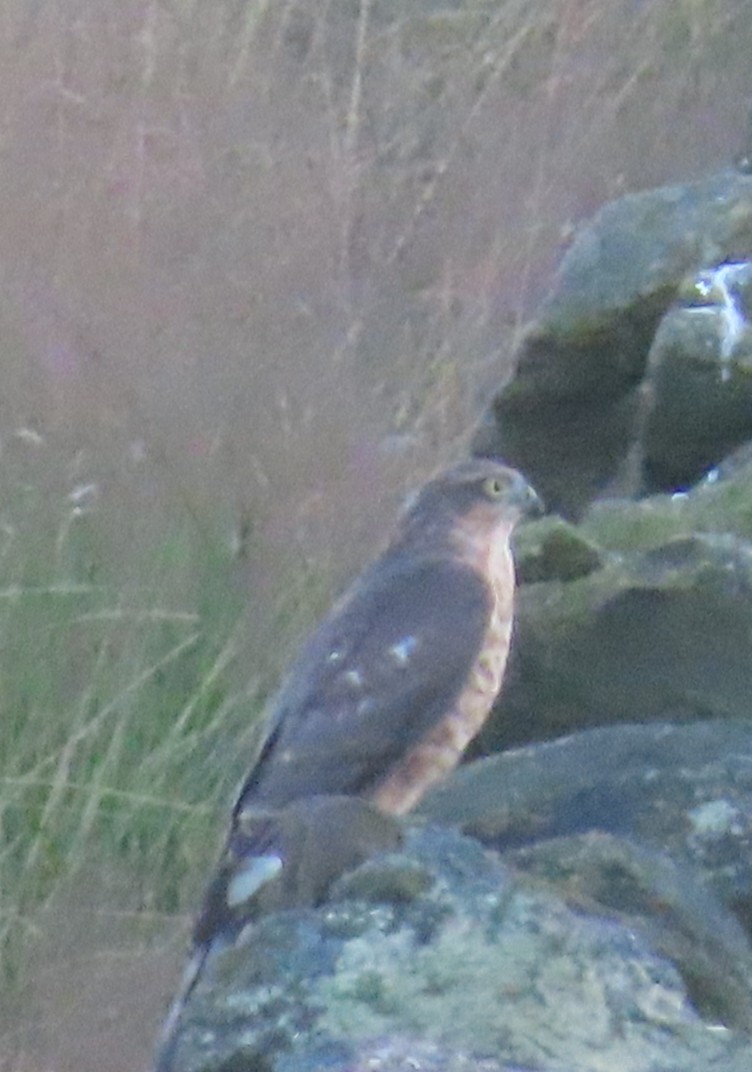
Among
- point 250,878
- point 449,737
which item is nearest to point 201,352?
point 449,737

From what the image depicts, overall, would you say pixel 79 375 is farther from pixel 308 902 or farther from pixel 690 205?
pixel 308 902

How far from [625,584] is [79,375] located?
4.42 feet

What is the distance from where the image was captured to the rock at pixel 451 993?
1.84 m

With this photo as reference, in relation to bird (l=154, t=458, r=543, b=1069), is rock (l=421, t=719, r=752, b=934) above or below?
above

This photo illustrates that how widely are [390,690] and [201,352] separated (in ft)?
4.35

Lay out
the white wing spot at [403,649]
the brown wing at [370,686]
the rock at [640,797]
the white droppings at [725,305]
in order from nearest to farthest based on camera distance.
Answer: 1. the rock at [640,797]
2. the brown wing at [370,686]
3. the white wing spot at [403,649]
4. the white droppings at [725,305]

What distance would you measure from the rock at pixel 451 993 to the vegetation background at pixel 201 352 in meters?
1.38

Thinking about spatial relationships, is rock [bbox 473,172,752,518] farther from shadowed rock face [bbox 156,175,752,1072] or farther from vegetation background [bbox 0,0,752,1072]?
vegetation background [bbox 0,0,752,1072]

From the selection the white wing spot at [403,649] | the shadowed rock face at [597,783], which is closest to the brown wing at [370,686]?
the white wing spot at [403,649]

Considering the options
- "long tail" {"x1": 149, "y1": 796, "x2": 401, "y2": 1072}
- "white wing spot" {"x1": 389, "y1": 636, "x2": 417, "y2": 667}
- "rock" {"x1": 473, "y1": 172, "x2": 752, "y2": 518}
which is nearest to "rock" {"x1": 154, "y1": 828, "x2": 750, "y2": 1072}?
"long tail" {"x1": 149, "y1": 796, "x2": 401, "y2": 1072}

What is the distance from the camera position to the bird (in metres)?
2.67

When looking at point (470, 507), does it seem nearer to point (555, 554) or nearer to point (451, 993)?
point (555, 554)

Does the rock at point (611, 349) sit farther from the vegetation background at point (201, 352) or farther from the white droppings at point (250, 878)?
the white droppings at point (250, 878)

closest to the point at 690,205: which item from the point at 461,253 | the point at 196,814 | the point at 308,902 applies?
the point at 461,253
